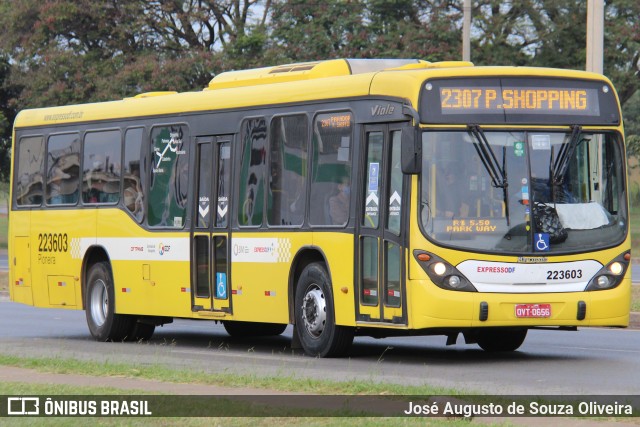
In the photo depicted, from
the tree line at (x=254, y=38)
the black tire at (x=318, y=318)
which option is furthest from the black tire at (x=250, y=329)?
the tree line at (x=254, y=38)

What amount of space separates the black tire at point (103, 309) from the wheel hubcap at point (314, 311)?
14.4ft

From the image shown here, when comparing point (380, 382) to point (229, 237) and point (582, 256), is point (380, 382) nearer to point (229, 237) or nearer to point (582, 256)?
point (582, 256)

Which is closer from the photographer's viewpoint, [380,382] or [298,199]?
[380,382]

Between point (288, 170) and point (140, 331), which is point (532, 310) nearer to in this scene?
point (288, 170)

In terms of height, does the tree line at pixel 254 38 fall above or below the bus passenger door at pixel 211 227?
above

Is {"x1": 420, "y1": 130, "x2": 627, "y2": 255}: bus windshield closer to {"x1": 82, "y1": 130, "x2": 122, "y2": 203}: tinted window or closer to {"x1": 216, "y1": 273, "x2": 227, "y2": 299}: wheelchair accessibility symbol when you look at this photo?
{"x1": 216, "y1": 273, "x2": 227, "y2": 299}: wheelchair accessibility symbol

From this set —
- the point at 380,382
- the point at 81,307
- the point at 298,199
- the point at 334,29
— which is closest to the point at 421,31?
the point at 334,29

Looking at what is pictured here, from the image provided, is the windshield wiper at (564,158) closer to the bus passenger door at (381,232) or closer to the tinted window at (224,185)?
the bus passenger door at (381,232)

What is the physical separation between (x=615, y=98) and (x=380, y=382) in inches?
197

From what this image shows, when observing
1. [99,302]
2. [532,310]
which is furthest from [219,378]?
[99,302]

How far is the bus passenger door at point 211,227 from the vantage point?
59.0ft

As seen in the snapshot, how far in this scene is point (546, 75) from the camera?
51.5 feet

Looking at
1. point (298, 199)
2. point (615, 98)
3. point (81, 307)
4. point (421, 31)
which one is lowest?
point (81, 307)

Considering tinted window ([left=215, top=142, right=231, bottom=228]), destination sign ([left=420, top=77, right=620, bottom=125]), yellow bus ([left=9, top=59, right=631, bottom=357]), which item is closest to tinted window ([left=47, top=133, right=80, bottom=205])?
yellow bus ([left=9, top=59, right=631, bottom=357])
